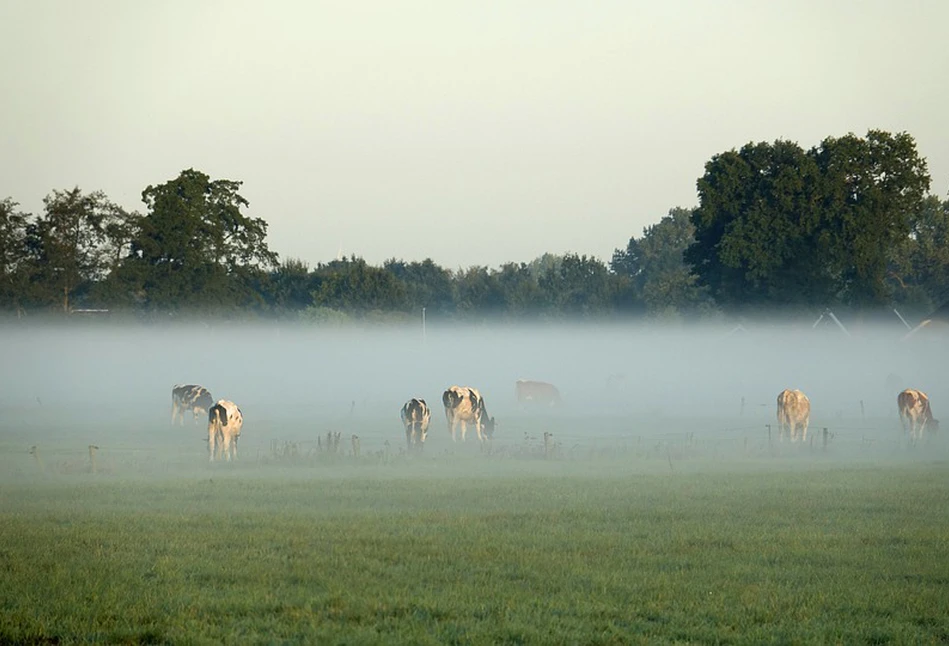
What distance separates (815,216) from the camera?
81.1 m

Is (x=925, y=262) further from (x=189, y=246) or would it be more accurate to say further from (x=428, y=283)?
(x=189, y=246)

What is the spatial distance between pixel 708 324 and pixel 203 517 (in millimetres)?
87092

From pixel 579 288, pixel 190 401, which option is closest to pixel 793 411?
pixel 190 401

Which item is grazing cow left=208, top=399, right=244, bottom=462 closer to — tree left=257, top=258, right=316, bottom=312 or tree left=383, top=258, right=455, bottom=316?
tree left=257, top=258, right=316, bottom=312

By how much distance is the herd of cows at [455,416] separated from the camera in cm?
3769

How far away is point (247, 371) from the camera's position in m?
88.3

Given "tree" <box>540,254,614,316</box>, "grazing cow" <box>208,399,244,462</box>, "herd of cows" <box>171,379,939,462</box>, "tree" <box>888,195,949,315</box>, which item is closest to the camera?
"grazing cow" <box>208,399,244,462</box>

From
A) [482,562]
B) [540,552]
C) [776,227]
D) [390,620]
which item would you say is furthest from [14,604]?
[776,227]

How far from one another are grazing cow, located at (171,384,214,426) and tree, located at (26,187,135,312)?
3139 centimetres

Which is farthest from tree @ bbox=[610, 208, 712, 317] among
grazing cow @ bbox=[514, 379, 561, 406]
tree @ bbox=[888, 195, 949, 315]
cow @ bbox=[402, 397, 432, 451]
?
cow @ bbox=[402, 397, 432, 451]

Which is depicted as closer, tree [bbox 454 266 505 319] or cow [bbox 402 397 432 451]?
cow [bbox 402 397 432 451]

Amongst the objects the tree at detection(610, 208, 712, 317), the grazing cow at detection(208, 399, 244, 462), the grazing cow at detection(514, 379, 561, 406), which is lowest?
the grazing cow at detection(208, 399, 244, 462)

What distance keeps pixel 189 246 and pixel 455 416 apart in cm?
4525

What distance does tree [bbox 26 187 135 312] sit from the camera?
281 feet
